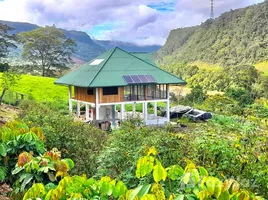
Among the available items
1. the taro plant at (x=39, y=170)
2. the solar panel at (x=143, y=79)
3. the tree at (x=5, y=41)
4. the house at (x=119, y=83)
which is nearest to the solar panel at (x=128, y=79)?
the house at (x=119, y=83)

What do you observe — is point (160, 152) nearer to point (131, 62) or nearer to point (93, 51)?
point (131, 62)

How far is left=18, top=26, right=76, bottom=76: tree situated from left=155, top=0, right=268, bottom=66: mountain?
28900 millimetres

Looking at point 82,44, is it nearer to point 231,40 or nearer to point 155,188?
point 231,40

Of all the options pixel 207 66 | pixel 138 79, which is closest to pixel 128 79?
pixel 138 79

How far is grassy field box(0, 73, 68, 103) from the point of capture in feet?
105

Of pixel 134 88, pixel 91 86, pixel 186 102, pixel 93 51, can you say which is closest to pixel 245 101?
pixel 186 102

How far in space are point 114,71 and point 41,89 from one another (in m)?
13.5

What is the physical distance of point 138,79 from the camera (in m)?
22.0

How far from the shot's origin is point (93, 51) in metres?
118

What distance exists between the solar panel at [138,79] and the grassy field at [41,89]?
35.1 feet

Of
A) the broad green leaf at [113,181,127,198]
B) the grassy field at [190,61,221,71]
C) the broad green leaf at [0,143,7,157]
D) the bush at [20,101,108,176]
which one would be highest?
the grassy field at [190,61,221,71]

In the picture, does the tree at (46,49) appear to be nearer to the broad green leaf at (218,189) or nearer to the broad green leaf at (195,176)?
the broad green leaf at (195,176)

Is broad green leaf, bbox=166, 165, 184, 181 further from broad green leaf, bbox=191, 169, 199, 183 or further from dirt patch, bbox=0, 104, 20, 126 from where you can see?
dirt patch, bbox=0, 104, 20, 126

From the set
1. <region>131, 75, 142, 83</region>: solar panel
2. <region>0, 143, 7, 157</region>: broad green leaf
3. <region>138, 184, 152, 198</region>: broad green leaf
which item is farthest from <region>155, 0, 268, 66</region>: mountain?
<region>138, 184, 152, 198</region>: broad green leaf
